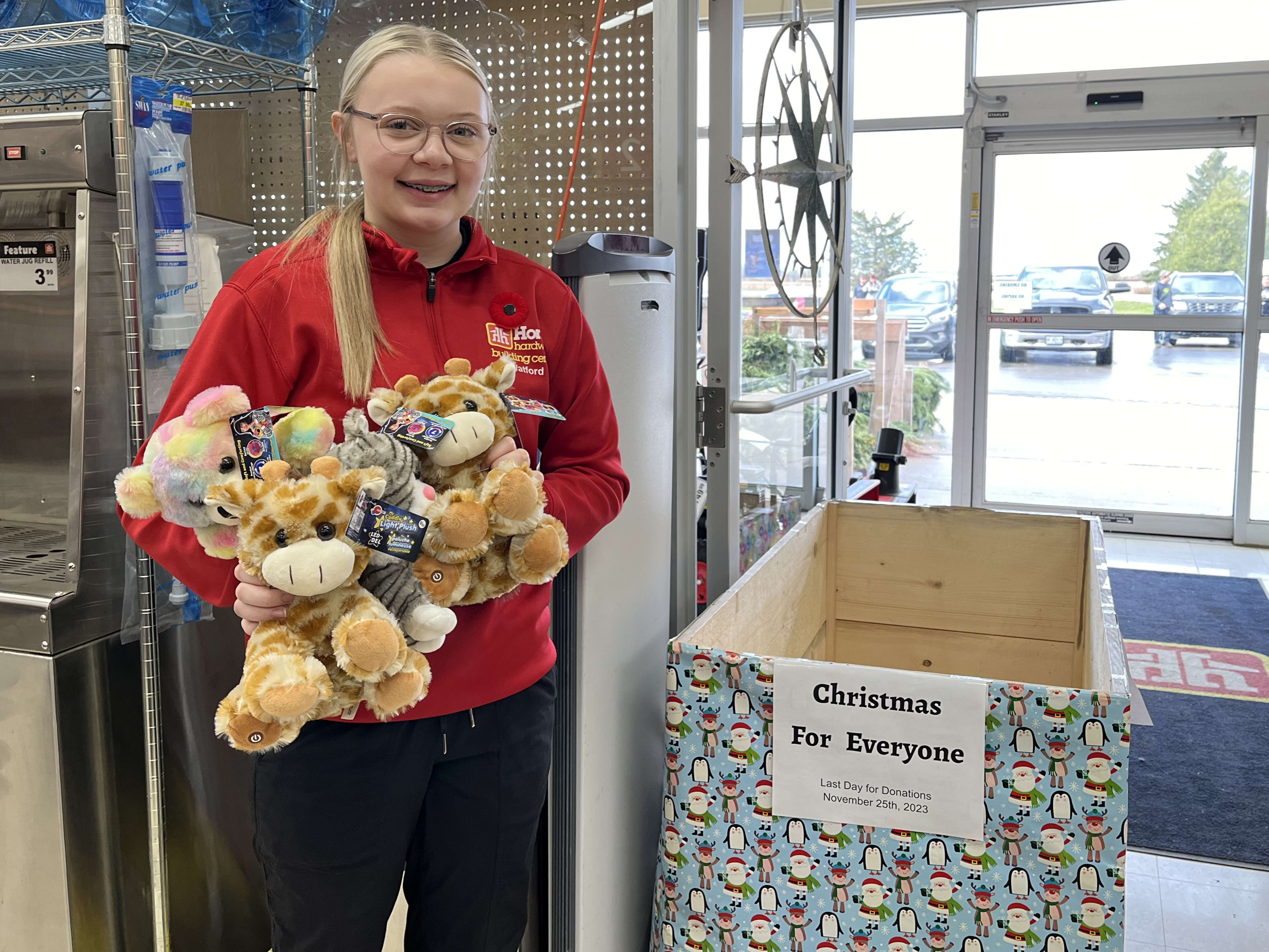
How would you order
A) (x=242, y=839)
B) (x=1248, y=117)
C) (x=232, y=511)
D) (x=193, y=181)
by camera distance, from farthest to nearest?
(x=1248, y=117), (x=193, y=181), (x=242, y=839), (x=232, y=511)

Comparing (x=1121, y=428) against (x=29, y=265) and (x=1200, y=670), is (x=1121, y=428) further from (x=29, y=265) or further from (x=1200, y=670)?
(x=29, y=265)

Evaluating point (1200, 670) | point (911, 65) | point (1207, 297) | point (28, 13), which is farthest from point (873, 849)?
point (911, 65)

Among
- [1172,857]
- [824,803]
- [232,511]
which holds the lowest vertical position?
[1172,857]

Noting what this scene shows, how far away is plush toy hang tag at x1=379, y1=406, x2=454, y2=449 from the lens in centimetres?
103

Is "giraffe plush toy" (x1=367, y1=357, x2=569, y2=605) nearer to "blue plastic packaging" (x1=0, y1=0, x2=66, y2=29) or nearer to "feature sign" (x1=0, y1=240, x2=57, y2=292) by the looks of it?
"feature sign" (x1=0, y1=240, x2=57, y2=292)

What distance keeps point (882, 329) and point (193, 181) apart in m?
5.12

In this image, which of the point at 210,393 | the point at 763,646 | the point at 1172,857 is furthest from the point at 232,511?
the point at 1172,857

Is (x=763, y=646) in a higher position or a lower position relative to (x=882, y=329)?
lower

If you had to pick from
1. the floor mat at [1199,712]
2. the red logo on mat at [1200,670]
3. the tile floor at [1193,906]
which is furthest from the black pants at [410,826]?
the red logo on mat at [1200,670]

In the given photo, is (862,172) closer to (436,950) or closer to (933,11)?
(933,11)

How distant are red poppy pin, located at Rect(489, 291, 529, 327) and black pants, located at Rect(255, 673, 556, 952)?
46cm

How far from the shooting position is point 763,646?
2047 millimetres

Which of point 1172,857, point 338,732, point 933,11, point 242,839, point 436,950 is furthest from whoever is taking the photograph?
point 933,11

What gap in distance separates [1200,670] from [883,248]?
3368 mm
